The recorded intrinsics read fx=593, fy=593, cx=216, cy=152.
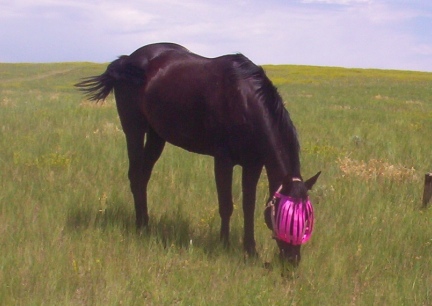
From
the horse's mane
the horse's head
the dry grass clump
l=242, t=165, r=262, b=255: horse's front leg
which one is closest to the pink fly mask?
the horse's head

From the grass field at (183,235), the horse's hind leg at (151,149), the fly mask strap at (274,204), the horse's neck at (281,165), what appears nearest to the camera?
the grass field at (183,235)

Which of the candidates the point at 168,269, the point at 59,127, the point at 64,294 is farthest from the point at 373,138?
the point at 64,294

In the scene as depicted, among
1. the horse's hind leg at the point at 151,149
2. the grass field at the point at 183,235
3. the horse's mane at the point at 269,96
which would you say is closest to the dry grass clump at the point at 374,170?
the grass field at the point at 183,235

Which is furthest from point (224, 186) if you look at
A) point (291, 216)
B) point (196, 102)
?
point (291, 216)

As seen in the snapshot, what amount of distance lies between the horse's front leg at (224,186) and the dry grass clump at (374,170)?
3266mm

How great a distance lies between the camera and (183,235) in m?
5.84

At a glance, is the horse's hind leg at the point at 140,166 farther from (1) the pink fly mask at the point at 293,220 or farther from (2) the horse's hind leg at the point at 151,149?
(1) the pink fly mask at the point at 293,220

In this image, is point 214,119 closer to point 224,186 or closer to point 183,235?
point 224,186

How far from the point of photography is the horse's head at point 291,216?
15.0ft

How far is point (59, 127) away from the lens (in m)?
11.5

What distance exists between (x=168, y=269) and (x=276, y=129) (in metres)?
1.47

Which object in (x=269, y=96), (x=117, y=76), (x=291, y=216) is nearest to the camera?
(x=291, y=216)

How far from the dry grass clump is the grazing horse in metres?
3.16

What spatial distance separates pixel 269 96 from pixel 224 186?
0.92 meters
